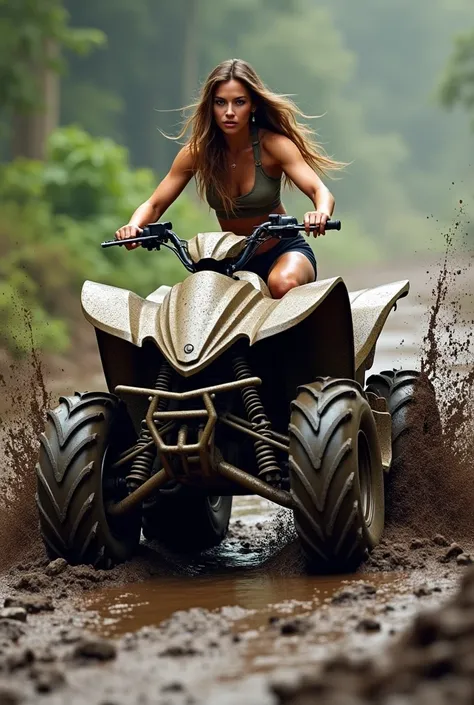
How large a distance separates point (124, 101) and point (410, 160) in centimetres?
2866

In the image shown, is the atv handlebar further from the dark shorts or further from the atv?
the dark shorts

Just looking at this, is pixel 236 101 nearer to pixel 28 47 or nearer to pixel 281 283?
pixel 281 283

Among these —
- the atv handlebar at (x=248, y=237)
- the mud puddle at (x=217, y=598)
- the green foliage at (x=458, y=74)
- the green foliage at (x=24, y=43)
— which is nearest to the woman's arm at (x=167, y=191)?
the atv handlebar at (x=248, y=237)

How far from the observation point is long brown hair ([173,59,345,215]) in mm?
8062

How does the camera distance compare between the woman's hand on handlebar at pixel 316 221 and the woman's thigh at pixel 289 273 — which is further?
the woman's thigh at pixel 289 273

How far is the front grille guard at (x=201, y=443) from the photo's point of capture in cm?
681

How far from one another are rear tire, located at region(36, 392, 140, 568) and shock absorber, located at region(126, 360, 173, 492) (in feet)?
0.50

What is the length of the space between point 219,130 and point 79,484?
7.87ft

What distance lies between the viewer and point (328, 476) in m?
6.63

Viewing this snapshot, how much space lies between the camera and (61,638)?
208 inches

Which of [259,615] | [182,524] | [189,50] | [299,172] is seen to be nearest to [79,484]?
[259,615]

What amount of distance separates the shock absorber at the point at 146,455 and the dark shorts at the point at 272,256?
1026 millimetres

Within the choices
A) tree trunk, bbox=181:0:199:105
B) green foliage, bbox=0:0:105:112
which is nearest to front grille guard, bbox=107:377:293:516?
green foliage, bbox=0:0:105:112

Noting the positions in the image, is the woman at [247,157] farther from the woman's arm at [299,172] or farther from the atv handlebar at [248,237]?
the atv handlebar at [248,237]
